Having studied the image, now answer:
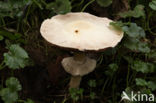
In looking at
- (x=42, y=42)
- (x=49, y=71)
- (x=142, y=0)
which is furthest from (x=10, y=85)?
(x=142, y=0)

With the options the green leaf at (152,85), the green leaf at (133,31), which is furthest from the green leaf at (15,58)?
the green leaf at (152,85)

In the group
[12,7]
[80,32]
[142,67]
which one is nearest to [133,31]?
[142,67]

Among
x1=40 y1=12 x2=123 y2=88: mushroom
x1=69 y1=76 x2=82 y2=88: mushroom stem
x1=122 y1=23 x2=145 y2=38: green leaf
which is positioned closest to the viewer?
x1=40 y1=12 x2=123 y2=88: mushroom

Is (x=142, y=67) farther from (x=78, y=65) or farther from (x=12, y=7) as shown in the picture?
(x=12, y=7)

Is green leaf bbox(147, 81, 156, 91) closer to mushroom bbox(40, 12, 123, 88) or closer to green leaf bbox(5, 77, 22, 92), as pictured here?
mushroom bbox(40, 12, 123, 88)

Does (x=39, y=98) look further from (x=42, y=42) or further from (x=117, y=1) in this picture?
(x=117, y=1)

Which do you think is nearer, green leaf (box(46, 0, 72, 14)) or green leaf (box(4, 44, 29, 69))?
green leaf (box(4, 44, 29, 69))

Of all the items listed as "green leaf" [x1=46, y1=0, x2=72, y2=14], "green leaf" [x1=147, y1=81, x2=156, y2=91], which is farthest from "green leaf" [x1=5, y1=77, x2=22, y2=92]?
"green leaf" [x1=147, y1=81, x2=156, y2=91]
